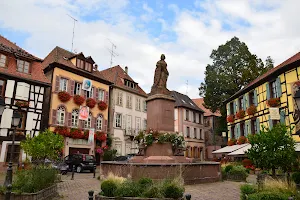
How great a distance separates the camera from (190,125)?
1730 inches

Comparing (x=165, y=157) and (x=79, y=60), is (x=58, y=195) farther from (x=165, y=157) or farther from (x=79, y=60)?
(x=79, y=60)

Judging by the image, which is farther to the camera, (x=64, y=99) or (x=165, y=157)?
(x=64, y=99)

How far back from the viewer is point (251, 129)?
27359mm

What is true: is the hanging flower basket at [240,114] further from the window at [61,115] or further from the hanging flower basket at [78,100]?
the window at [61,115]

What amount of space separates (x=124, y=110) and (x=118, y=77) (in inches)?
195

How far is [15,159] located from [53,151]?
27.6 feet

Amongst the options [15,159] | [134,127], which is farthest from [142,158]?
[134,127]

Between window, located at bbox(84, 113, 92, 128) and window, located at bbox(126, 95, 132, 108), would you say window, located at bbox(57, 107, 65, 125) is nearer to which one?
window, located at bbox(84, 113, 92, 128)

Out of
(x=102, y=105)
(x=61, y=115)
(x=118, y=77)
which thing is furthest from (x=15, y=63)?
(x=118, y=77)

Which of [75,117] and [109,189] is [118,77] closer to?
[75,117]

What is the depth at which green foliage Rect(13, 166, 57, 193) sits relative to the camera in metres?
8.40

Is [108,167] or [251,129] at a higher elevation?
[251,129]

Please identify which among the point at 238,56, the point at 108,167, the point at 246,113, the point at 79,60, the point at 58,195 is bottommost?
the point at 58,195

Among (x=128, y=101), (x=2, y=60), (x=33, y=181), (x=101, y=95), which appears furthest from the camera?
(x=128, y=101)
